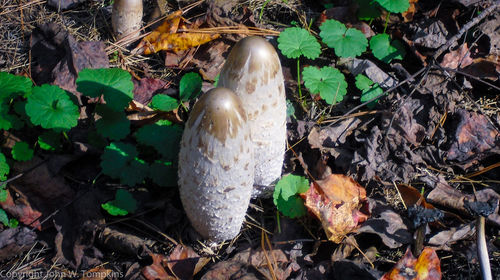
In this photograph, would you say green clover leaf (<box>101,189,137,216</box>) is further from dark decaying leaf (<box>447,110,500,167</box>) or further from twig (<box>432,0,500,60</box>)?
twig (<box>432,0,500,60</box>)

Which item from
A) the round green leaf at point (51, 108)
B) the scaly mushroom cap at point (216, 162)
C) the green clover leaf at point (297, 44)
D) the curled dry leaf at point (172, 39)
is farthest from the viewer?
the curled dry leaf at point (172, 39)

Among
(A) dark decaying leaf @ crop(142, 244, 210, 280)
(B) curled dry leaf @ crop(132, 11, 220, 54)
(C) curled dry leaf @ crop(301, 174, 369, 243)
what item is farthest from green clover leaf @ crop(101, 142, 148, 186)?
(B) curled dry leaf @ crop(132, 11, 220, 54)

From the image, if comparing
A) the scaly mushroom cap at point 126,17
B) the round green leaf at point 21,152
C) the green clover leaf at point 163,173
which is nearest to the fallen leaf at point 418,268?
the green clover leaf at point 163,173

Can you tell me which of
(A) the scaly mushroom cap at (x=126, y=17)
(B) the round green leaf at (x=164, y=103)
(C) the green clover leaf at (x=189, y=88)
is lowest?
(B) the round green leaf at (x=164, y=103)

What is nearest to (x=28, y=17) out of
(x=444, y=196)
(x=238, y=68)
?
(x=238, y=68)

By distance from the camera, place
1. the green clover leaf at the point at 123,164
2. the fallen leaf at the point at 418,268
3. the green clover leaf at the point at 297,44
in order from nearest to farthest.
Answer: the fallen leaf at the point at 418,268, the green clover leaf at the point at 123,164, the green clover leaf at the point at 297,44

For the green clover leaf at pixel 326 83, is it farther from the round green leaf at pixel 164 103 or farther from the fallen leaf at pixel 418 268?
the fallen leaf at pixel 418 268

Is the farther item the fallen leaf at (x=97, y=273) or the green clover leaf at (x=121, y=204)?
the green clover leaf at (x=121, y=204)
